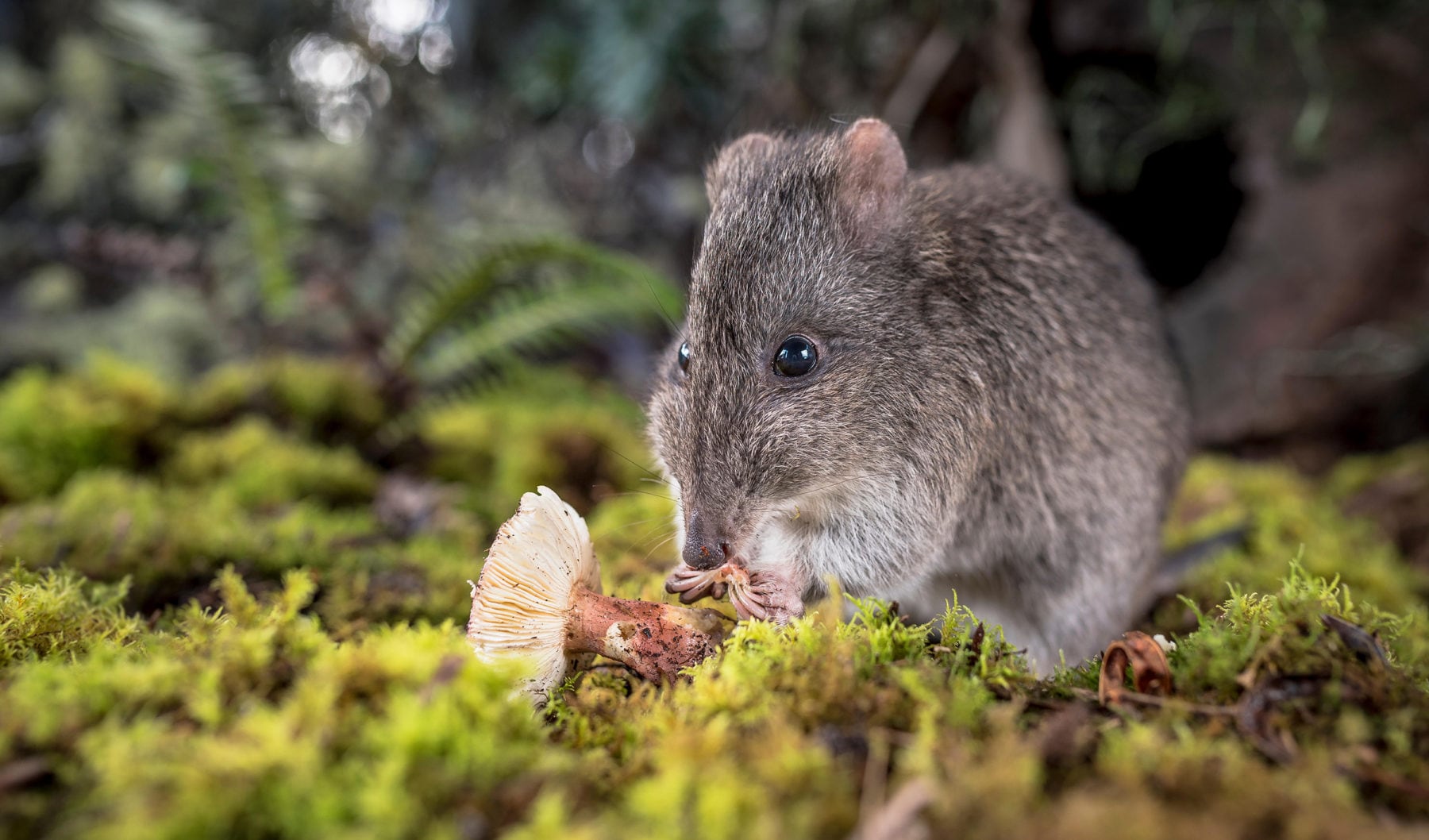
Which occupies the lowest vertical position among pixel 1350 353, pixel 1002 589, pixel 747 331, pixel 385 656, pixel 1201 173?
pixel 385 656

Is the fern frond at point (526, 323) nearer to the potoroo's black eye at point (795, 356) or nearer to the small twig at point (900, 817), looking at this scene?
the potoroo's black eye at point (795, 356)

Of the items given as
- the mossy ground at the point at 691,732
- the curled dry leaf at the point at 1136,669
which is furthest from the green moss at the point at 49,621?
the curled dry leaf at the point at 1136,669

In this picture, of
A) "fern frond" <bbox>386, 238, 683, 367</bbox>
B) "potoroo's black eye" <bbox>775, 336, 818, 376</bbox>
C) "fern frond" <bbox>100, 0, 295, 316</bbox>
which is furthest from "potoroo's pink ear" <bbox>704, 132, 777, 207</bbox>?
"fern frond" <bbox>100, 0, 295, 316</bbox>

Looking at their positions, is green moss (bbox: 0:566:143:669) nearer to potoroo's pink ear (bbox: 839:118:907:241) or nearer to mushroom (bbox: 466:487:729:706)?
mushroom (bbox: 466:487:729:706)

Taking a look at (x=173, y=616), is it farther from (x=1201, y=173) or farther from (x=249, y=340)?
(x=1201, y=173)

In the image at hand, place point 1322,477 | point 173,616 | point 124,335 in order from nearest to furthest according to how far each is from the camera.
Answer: point 173,616 → point 1322,477 → point 124,335

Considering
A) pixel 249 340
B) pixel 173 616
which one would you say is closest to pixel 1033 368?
pixel 173 616
